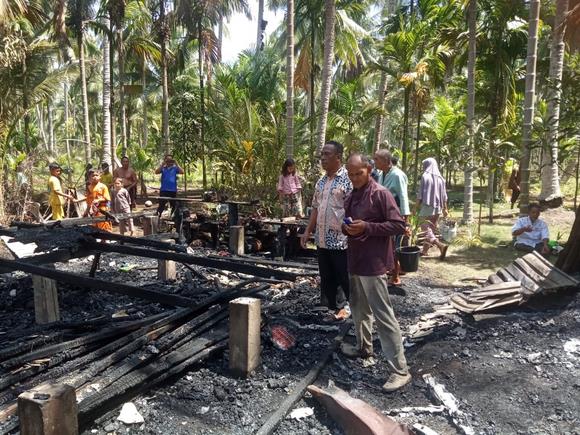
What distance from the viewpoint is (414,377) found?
4219 mm

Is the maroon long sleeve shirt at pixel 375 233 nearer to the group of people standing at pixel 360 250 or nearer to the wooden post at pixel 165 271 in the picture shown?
the group of people standing at pixel 360 250

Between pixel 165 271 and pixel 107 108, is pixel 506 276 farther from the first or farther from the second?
pixel 107 108

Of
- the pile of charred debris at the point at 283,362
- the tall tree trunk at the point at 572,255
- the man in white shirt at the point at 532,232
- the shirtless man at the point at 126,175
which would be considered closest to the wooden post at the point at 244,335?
the pile of charred debris at the point at 283,362

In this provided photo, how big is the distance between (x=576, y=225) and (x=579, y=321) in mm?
1990

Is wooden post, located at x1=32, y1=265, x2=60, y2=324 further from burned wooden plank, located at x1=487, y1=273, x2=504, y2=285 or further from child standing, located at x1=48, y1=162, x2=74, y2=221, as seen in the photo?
burned wooden plank, located at x1=487, y1=273, x2=504, y2=285

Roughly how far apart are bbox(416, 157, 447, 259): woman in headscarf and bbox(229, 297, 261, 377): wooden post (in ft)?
16.8

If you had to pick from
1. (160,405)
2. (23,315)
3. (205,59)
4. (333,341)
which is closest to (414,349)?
(333,341)

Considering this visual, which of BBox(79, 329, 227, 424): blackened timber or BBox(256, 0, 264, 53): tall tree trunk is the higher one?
BBox(256, 0, 264, 53): tall tree trunk

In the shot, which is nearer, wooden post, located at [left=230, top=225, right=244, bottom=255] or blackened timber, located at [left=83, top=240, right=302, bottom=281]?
blackened timber, located at [left=83, top=240, right=302, bottom=281]

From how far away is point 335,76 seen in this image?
34188 millimetres

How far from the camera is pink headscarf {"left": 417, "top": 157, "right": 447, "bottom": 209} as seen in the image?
8305 mm

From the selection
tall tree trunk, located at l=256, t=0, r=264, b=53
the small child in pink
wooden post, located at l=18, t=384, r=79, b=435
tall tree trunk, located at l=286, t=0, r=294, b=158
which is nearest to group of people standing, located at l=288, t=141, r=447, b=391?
wooden post, located at l=18, t=384, r=79, b=435

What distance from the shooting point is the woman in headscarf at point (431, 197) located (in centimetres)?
832

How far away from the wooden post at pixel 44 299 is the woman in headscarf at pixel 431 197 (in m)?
5.68
